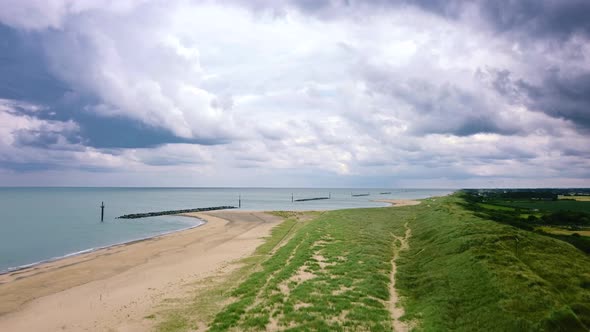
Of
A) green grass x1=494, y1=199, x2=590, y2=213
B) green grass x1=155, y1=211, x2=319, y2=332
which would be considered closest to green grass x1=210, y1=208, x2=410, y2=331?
green grass x1=155, y1=211, x2=319, y2=332

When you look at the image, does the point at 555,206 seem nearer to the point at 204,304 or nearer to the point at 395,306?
the point at 395,306

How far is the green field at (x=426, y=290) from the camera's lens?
14.7 metres

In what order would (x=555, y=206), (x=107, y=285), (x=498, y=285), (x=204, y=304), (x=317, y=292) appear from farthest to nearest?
(x=555, y=206), (x=107, y=285), (x=317, y=292), (x=204, y=304), (x=498, y=285)

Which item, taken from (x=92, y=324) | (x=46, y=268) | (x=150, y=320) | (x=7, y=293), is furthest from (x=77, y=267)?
(x=150, y=320)

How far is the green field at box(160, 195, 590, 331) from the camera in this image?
578 inches

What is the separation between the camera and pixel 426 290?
19.7 m

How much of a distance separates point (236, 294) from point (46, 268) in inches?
1035

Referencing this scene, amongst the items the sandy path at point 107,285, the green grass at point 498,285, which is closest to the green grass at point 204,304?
the sandy path at point 107,285

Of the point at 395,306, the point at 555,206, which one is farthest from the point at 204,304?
the point at 555,206

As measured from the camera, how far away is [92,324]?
720 inches

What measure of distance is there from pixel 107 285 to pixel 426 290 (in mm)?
23893

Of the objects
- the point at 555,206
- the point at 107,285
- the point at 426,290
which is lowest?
the point at 107,285

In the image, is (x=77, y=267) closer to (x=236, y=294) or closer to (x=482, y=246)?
(x=236, y=294)

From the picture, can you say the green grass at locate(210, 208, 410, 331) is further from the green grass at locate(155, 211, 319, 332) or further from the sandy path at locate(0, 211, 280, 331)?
the sandy path at locate(0, 211, 280, 331)
